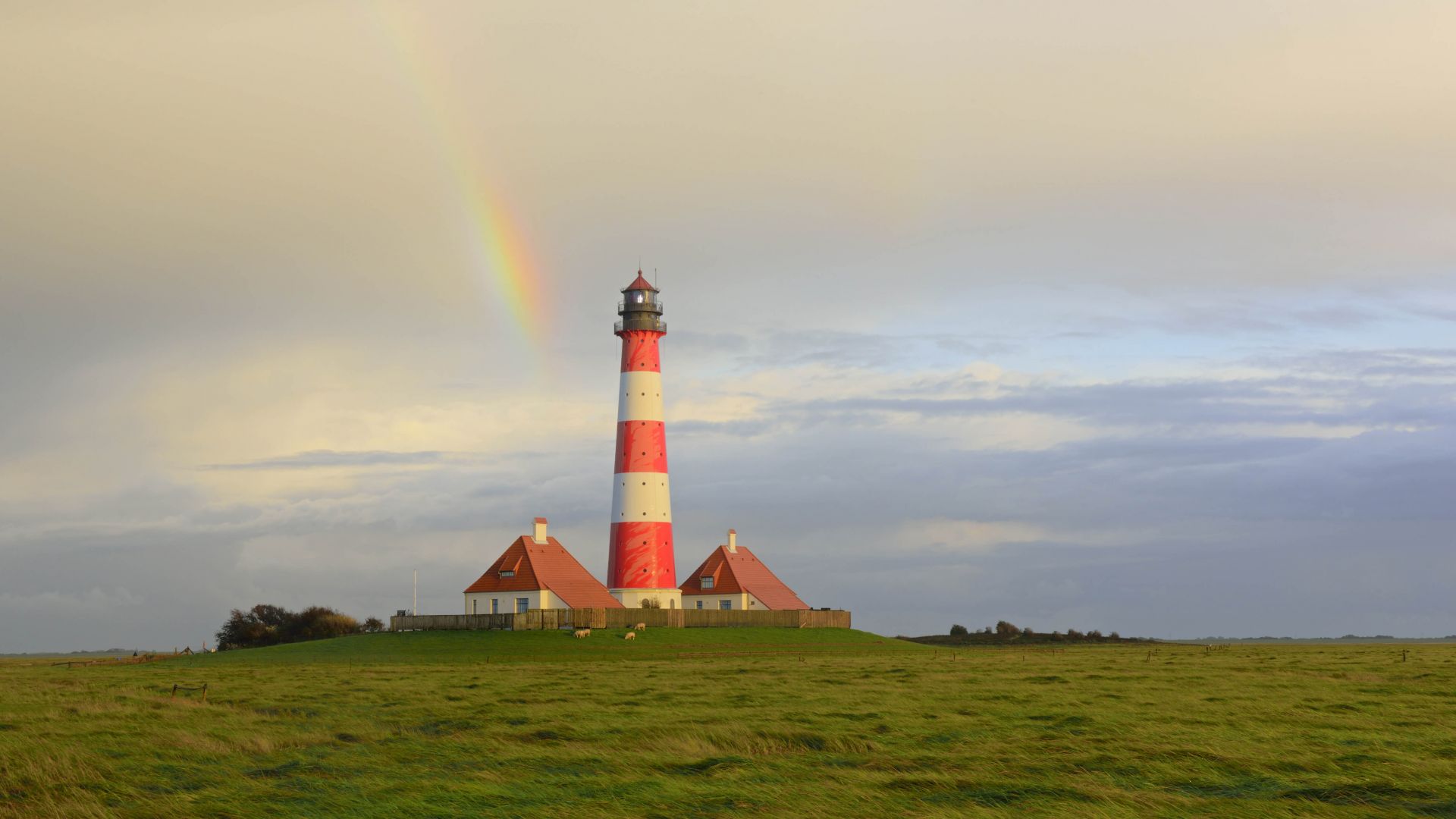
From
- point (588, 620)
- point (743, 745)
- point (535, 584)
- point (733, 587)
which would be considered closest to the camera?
point (743, 745)

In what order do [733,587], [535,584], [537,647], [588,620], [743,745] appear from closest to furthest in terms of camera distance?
[743,745]
[537,647]
[588,620]
[535,584]
[733,587]

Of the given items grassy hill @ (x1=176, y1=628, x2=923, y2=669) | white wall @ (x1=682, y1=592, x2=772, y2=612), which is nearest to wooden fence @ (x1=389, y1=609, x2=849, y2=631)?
grassy hill @ (x1=176, y1=628, x2=923, y2=669)

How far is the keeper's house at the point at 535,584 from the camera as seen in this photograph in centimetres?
8519

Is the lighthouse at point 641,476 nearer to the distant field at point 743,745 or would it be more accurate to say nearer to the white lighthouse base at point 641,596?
the white lighthouse base at point 641,596

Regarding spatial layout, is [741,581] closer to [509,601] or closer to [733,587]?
[733,587]

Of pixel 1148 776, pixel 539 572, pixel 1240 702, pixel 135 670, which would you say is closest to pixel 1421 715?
pixel 1240 702

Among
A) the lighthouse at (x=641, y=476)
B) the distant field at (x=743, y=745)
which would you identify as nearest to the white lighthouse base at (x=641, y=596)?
the lighthouse at (x=641, y=476)

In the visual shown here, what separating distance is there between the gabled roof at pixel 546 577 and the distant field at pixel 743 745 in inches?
1323

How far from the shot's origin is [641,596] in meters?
86.8

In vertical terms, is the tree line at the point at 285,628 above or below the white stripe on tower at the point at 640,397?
below

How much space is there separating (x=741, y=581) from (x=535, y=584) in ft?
54.3

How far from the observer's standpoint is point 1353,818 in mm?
18953

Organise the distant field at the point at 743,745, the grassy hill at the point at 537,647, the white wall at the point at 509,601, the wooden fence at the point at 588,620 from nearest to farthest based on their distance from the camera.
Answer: the distant field at the point at 743,745 → the grassy hill at the point at 537,647 → the wooden fence at the point at 588,620 → the white wall at the point at 509,601

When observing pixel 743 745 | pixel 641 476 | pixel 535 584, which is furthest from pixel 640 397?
pixel 743 745
